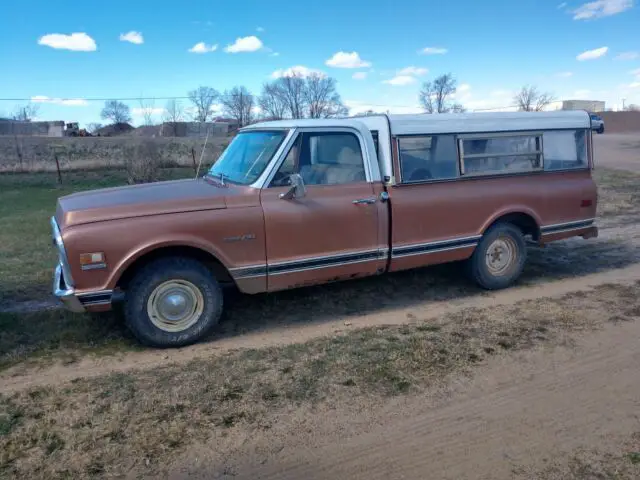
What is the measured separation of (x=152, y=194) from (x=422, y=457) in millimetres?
3270

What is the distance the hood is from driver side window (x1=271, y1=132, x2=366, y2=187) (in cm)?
67

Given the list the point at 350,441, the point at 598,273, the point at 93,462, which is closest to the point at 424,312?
the point at 350,441

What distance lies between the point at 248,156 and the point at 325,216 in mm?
1064

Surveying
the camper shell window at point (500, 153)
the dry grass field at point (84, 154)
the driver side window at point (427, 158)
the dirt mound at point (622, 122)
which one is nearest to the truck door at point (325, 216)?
the driver side window at point (427, 158)

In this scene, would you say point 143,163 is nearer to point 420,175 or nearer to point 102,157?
point 102,157

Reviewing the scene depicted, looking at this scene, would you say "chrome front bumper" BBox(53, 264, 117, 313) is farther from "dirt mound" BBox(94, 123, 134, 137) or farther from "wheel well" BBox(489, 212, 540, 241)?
"dirt mound" BBox(94, 123, 134, 137)

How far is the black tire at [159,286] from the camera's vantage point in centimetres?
447

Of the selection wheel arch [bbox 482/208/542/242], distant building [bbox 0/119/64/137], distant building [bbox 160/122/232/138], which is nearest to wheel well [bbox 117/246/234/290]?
wheel arch [bbox 482/208/542/242]

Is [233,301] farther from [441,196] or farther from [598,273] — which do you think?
[598,273]

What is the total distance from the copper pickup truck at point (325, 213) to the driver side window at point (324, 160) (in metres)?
0.01

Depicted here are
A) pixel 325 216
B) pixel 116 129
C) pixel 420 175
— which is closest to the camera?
pixel 325 216

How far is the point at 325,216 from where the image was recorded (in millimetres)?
5023

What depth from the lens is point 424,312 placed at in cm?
545

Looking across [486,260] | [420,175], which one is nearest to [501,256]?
[486,260]
